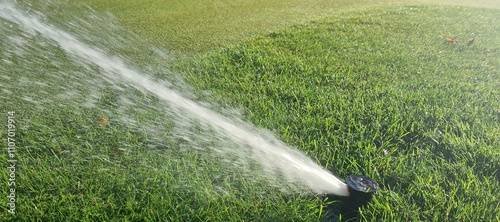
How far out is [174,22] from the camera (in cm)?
584

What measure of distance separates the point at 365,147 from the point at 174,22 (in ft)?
13.0

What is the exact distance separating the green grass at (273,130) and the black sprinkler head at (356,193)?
0.23 ft

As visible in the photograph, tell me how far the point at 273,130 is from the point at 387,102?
3.45 ft

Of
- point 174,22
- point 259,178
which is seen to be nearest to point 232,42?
point 174,22

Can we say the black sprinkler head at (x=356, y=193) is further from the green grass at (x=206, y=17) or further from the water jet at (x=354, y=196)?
the green grass at (x=206, y=17)

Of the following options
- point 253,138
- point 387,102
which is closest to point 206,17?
point 387,102

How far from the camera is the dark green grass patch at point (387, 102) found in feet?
7.57

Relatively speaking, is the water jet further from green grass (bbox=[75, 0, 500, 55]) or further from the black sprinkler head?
green grass (bbox=[75, 0, 500, 55])

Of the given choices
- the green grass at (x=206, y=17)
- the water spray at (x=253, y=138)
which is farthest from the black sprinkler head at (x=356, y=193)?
the green grass at (x=206, y=17)

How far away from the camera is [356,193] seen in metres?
1.96

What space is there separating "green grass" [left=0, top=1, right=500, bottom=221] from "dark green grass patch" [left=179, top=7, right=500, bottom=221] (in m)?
0.01

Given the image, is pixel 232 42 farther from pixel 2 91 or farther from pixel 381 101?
pixel 2 91

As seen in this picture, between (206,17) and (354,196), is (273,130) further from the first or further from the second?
(206,17)

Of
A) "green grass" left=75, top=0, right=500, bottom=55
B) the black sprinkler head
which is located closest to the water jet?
the black sprinkler head
